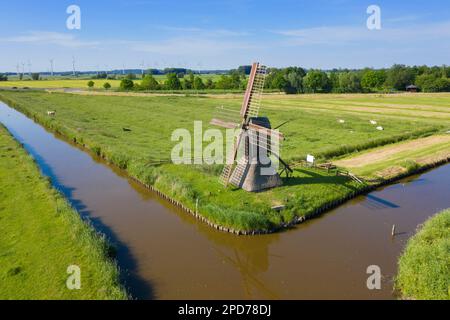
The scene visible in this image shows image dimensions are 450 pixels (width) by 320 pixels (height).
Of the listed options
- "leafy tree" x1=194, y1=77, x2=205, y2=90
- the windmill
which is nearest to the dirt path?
the windmill

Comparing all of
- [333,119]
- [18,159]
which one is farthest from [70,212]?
[333,119]

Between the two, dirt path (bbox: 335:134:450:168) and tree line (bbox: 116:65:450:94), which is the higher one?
tree line (bbox: 116:65:450:94)

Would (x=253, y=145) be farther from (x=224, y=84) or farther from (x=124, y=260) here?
(x=224, y=84)

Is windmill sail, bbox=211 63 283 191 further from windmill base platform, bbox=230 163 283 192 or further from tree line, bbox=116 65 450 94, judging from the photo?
tree line, bbox=116 65 450 94

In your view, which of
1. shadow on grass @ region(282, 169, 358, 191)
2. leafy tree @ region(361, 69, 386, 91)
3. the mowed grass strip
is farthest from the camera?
leafy tree @ region(361, 69, 386, 91)

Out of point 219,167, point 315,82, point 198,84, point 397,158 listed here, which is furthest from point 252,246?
point 198,84

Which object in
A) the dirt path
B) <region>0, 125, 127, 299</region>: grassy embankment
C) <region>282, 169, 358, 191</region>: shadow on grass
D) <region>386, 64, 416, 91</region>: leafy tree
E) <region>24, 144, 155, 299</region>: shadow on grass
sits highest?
<region>386, 64, 416, 91</region>: leafy tree

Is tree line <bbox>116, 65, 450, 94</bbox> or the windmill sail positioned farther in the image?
tree line <bbox>116, 65, 450, 94</bbox>

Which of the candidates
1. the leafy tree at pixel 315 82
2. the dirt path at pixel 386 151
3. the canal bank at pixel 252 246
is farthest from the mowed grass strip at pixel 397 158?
the leafy tree at pixel 315 82
